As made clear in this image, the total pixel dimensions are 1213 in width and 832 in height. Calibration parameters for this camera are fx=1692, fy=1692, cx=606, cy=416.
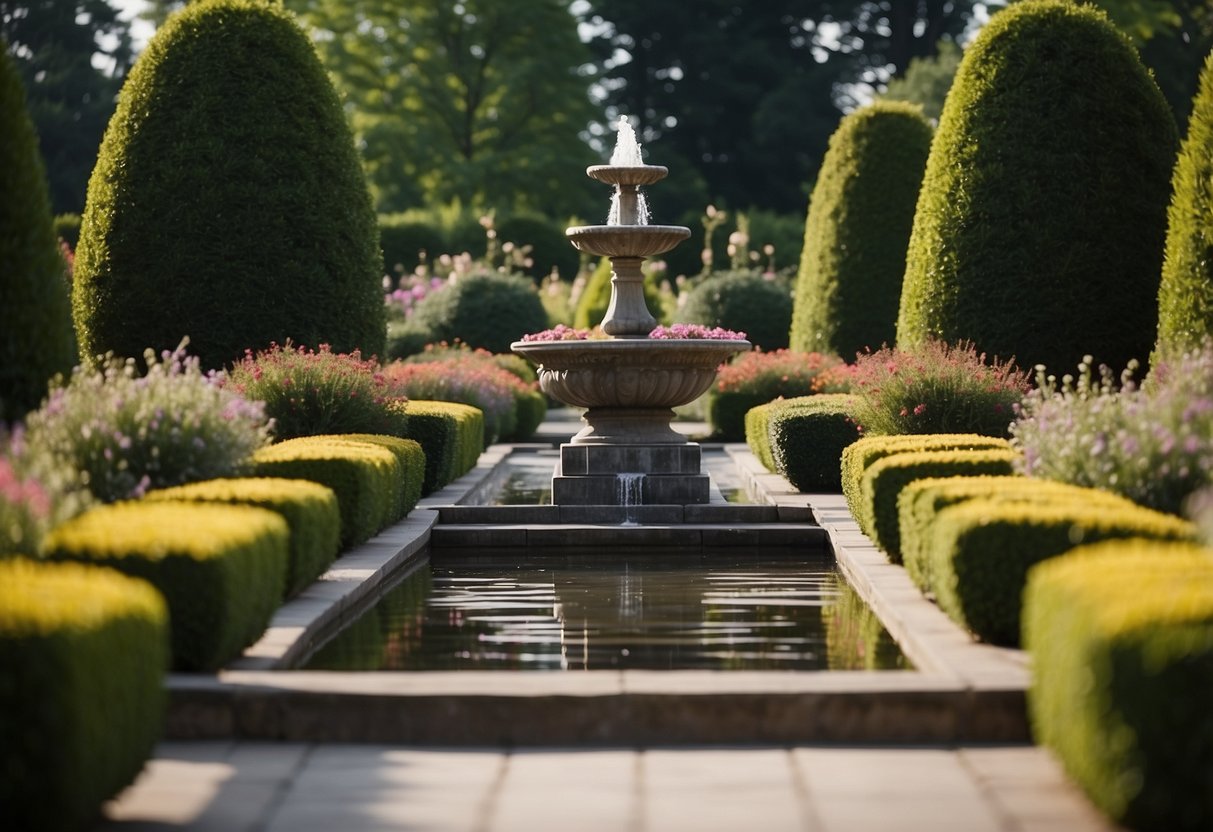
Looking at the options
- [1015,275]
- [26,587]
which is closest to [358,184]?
[1015,275]

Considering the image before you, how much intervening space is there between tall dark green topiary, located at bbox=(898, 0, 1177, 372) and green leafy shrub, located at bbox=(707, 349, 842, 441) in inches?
190

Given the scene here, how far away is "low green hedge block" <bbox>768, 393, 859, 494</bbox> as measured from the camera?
14680 millimetres

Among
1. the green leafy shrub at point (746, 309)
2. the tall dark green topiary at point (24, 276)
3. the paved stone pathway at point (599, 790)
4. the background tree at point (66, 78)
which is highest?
the background tree at point (66, 78)

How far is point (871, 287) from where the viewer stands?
21156 mm

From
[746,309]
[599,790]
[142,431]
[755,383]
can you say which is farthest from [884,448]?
[746,309]

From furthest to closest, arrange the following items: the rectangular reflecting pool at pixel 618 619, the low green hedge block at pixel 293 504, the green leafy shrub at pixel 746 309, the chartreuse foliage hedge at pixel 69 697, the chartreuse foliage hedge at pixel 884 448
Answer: the green leafy shrub at pixel 746 309 < the chartreuse foliage hedge at pixel 884 448 < the low green hedge block at pixel 293 504 < the rectangular reflecting pool at pixel 618 619 < the chartreuse foliage hedge at pixel 69 697

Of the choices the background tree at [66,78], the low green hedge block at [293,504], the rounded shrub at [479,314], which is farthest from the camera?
the background tree at [66,78]

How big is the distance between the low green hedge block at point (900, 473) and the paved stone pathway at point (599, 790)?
3.86 meters

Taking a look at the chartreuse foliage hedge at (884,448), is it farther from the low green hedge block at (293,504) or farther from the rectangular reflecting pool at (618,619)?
the low green hedge block at (293,504)

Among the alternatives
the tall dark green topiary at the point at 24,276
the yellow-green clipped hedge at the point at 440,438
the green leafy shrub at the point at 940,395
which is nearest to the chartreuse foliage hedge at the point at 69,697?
the tall dark green topiary at the point at 24,276

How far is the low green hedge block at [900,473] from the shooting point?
31.9 feet

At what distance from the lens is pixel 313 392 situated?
43.0 feet

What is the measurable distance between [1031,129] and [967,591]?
27.9ft

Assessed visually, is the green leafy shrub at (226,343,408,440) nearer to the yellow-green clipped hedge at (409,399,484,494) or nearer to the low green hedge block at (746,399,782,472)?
the yellow-green clipped hedge at (409,399,484,494)
